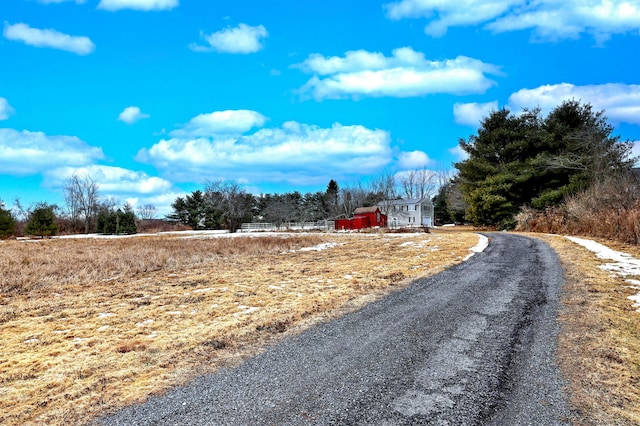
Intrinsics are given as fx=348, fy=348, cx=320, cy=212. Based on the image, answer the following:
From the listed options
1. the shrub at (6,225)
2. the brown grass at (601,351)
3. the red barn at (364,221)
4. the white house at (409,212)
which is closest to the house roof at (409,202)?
the white house at (409,212)

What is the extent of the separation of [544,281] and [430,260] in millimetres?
3318

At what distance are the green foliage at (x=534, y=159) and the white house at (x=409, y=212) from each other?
16348 millimetres

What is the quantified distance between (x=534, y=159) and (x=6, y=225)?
46361 millimetres

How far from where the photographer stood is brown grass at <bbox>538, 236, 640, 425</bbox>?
94.1 inches

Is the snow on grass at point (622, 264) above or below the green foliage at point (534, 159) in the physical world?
below

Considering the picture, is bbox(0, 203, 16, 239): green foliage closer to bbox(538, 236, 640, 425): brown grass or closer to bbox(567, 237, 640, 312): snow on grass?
bbox(538, 236, 640, 425): brown grass

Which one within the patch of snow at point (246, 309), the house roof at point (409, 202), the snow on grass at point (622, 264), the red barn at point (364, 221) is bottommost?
the patch of snow at point (246, 309)

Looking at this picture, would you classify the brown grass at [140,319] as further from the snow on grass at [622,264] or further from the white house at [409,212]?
the white house at [409,212]

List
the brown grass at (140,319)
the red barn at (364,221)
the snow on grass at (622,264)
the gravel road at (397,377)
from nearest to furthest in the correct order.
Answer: the gravel road at (397,377) → the brown grass at (140,319) → the snow on grass at (622,264) → the red barn at (364,221)

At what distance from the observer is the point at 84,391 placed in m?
2.77

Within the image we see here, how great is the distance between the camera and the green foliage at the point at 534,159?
73.7 ft

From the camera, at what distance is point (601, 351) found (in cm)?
329

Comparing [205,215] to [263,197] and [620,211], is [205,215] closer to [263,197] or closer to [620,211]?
A: [263,197]

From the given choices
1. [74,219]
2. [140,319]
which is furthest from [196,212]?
[140,319]
